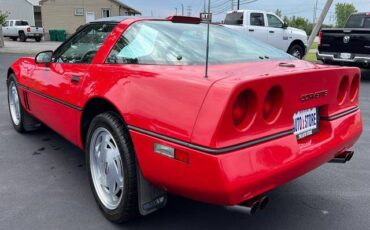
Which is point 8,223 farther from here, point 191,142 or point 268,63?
point 268,63

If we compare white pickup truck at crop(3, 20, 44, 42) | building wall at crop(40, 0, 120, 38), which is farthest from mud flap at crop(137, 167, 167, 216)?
building wall at crop(40, 0, 120, 38)

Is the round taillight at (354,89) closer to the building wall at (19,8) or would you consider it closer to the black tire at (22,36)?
the black tire at (22,36)

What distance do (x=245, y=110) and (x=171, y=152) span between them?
18.6 inches

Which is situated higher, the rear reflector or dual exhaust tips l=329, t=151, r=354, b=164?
the rear reflector

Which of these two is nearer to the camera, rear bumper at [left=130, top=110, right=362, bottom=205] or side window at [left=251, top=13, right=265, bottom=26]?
rear bumper at [left=130, top=110, right=362, bottom=205]

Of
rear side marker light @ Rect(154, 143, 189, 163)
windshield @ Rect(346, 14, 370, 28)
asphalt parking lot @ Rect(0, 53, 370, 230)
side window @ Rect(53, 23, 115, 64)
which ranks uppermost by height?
windshield @ Rect(346, 14, 370, 28)

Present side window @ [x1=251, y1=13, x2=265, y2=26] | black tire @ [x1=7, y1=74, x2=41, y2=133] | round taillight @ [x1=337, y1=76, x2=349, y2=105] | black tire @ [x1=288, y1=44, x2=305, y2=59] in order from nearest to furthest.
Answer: round taillight @ [x1=337, y1=76, x2=349, y2=105] → black tire @ [x1=7, y1=74, x2=41, y2=133] → side window @ [x1=251, y1=13, x2=265, y2=26] → black tire @ [x1=288, y1=44, x2=305, y2=59]

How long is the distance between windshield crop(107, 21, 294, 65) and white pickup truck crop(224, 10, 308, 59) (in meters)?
11.3

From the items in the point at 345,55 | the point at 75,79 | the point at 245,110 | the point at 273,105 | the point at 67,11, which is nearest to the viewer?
the point at 245,110

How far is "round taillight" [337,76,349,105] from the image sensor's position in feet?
9.47

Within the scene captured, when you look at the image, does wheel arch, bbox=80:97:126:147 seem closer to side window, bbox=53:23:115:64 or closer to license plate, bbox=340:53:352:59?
side window, bbox=53:23:115:64

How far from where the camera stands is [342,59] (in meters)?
10.5

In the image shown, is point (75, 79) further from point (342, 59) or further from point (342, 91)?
point (342, 59)

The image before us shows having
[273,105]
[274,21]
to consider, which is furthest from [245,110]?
[274,21]
